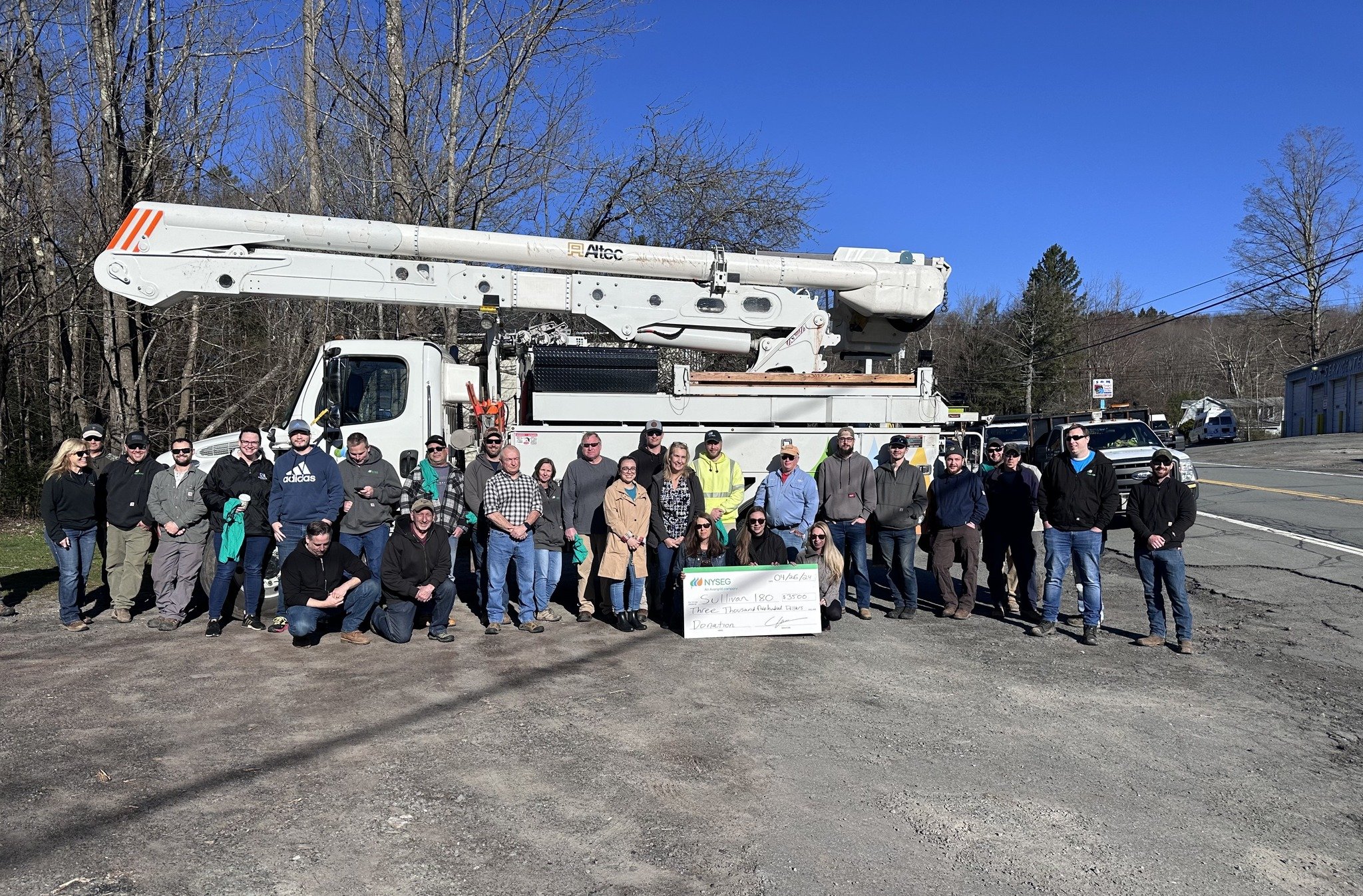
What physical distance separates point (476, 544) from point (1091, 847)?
647 centimetres

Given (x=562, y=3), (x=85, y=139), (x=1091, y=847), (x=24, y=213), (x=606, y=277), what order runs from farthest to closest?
1. (x=562, y=3)
2. (x=24, y=213)
3. (x=85, y=139)
4. (x=606, y=277)
5. (x=1091, y=847)

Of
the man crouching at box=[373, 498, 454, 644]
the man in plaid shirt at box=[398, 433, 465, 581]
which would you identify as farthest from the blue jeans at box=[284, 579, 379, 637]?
the man in plaid shirt at box=[398, 433, 465, 581]

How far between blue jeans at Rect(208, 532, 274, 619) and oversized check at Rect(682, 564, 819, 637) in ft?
12.4

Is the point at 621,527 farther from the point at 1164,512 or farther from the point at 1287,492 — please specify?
the point at 1287,492

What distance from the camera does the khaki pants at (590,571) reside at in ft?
28.8

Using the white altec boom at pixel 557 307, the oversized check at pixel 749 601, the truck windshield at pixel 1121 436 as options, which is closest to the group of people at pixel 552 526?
the oversized check at pixel 749 601

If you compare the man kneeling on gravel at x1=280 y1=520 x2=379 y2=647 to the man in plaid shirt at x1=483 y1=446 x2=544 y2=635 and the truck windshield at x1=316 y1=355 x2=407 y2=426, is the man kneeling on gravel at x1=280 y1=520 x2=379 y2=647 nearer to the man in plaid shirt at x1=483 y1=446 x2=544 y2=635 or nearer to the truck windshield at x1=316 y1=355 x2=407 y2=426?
the man in plaid shirt at x1=483 y1=446 x2=544 y2=635

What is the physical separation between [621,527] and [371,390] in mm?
3136

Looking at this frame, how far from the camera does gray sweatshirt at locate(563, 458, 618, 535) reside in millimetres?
8555

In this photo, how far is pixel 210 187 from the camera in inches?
709

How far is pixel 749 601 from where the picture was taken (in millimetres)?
8047

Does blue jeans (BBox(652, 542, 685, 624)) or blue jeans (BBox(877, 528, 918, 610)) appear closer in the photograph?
blue jeans (BBox(652, 542, 685, 624))

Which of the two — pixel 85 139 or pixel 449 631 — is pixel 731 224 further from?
pixel 449 631

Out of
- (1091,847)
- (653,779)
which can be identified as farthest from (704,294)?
(1091,847)
